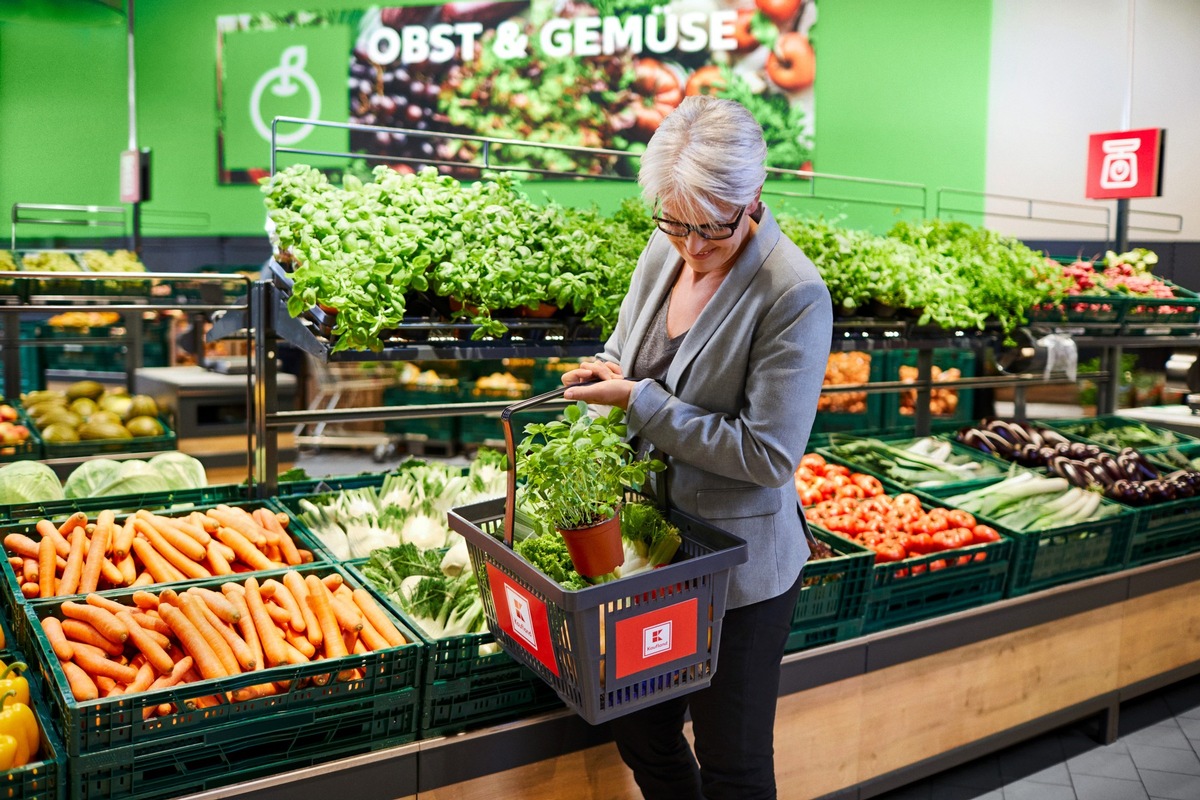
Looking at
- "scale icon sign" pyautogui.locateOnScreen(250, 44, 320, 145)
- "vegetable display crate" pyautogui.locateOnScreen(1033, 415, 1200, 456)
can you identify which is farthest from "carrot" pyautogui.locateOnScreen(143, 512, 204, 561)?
"scale icon sign" pyautogui.locateOnScreen(250, 44, 320, 145)

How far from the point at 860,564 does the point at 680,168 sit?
1.61 metres

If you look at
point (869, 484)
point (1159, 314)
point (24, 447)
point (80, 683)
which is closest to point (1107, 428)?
point (1159, 314)

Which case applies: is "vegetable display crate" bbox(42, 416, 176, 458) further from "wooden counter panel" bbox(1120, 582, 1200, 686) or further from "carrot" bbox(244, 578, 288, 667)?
"wooden counter panel" bbox(1120, 582, 1200, 686)

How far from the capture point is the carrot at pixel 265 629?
226 centimetres

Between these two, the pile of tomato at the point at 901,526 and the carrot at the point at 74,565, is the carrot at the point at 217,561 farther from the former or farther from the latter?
the pile of tomato at the point at 901,526

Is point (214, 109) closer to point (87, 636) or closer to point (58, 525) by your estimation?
point (58, 525)

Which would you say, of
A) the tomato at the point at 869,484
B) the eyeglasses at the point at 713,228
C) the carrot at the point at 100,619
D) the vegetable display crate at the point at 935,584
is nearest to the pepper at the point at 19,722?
the carrot at the point at 100,619

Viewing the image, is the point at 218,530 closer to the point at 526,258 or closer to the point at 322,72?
the point at 526,258

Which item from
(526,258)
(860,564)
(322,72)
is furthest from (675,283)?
(322,72)

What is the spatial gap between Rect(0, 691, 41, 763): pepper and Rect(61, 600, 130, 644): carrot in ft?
0.76

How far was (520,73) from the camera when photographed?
28.3ft

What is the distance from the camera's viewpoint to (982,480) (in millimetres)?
4129

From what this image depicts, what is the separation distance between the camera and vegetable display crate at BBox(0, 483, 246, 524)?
9.91 feet

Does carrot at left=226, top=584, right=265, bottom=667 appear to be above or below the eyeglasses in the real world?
below
